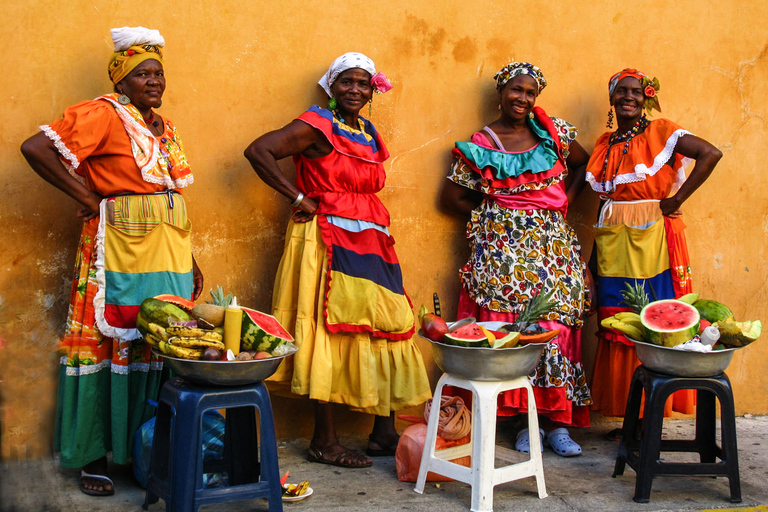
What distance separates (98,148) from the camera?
11.6 ft

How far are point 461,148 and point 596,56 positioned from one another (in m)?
1.42

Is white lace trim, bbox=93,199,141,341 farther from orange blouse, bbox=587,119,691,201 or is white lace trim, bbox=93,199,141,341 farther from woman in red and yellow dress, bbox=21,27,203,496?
orange blouse, bbox=587,119,691,201

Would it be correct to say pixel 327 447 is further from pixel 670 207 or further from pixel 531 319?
pixel 670 207


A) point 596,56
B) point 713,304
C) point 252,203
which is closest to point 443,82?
point 596,56

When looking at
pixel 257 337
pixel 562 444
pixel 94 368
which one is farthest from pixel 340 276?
pixel 562 444

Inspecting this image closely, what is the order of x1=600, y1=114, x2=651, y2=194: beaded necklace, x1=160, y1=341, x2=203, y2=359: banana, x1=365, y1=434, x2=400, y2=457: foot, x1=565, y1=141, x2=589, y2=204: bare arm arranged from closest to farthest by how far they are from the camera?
1. x1=160, y1=341, x2=203, y2=359: banana
2. x1=365, y1=434, x2=400, y2=457: foot
3. x1=600, y1=114, x2=651, y2=194: beaded necklace
4. x1=565, y1=141, x2=589, y2=204: bare arm

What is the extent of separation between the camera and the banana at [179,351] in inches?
116

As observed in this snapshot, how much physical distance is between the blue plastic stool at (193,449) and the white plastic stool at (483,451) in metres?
0.87

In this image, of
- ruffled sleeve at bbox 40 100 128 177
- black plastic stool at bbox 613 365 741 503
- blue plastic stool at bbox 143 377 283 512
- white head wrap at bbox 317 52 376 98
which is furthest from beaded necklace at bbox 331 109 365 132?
black plastic stool at bbox 613 365 741 503

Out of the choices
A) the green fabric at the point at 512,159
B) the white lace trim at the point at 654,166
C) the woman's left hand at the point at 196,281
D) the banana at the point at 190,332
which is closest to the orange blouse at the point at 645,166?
the white lace trim at the point at 654,166

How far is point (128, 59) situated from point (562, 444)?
3.40m

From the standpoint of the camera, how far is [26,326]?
12.5ft

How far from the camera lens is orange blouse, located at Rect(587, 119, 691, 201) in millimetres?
4617

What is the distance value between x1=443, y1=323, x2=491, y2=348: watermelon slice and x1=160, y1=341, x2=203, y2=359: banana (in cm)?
118
